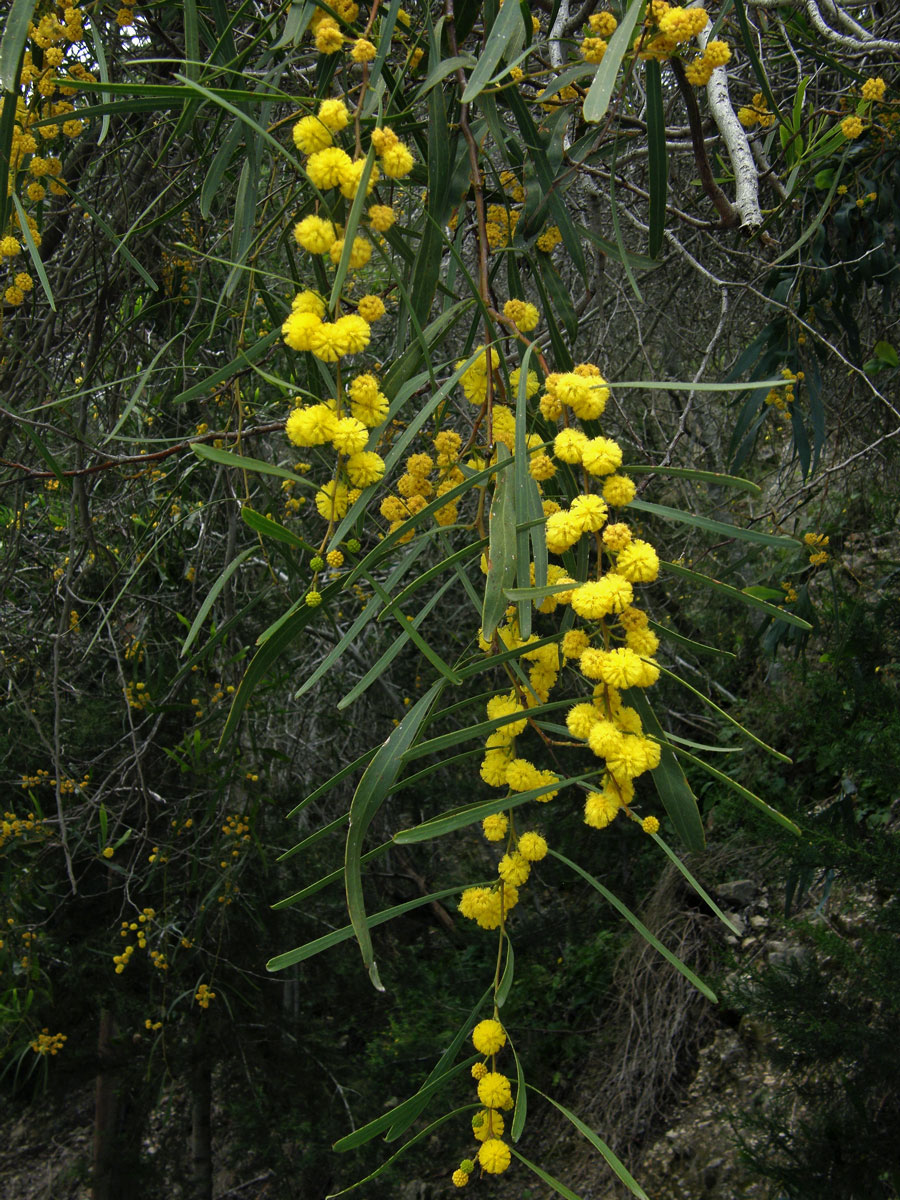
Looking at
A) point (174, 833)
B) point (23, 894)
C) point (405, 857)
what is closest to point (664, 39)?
point (23, 894)

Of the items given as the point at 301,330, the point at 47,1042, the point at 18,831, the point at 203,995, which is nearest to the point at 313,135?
the point at 301,330

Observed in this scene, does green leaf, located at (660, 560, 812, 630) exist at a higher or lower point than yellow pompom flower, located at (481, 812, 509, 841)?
higher

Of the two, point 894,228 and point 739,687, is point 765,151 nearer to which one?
point 894,228

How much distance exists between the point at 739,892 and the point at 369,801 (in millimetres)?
3078

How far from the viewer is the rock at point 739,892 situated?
3205mm

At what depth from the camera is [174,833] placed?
93.6 inches

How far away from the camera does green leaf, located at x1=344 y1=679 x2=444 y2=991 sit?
18.5 inches

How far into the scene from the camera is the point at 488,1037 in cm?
60

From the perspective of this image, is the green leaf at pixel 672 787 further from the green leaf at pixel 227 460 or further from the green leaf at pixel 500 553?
the green leaf at pixel 227 460

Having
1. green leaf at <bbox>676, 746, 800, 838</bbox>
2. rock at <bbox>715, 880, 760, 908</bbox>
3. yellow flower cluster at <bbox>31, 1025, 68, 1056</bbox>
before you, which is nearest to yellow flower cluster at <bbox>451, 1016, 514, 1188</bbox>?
green leaf at <bbox>676, 746, 800, 838</bbox>

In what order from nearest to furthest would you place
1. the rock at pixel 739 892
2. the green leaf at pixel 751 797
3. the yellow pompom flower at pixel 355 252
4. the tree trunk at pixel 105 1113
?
1. the green leaf at pixel 751 797
2. the yellow pompom flower at pixel 355 252
3. the tree trunk at pixel 105 1113
4. the rock at pixel 739 892

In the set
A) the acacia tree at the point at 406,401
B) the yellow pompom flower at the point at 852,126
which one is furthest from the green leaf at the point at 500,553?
the yellow pompom flower at the point at 852,126

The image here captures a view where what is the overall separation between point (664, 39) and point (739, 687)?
10.4ft

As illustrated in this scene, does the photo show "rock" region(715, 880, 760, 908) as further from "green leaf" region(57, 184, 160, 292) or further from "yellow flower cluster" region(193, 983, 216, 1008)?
"green leaf" region(57, 184, 160, 292)
